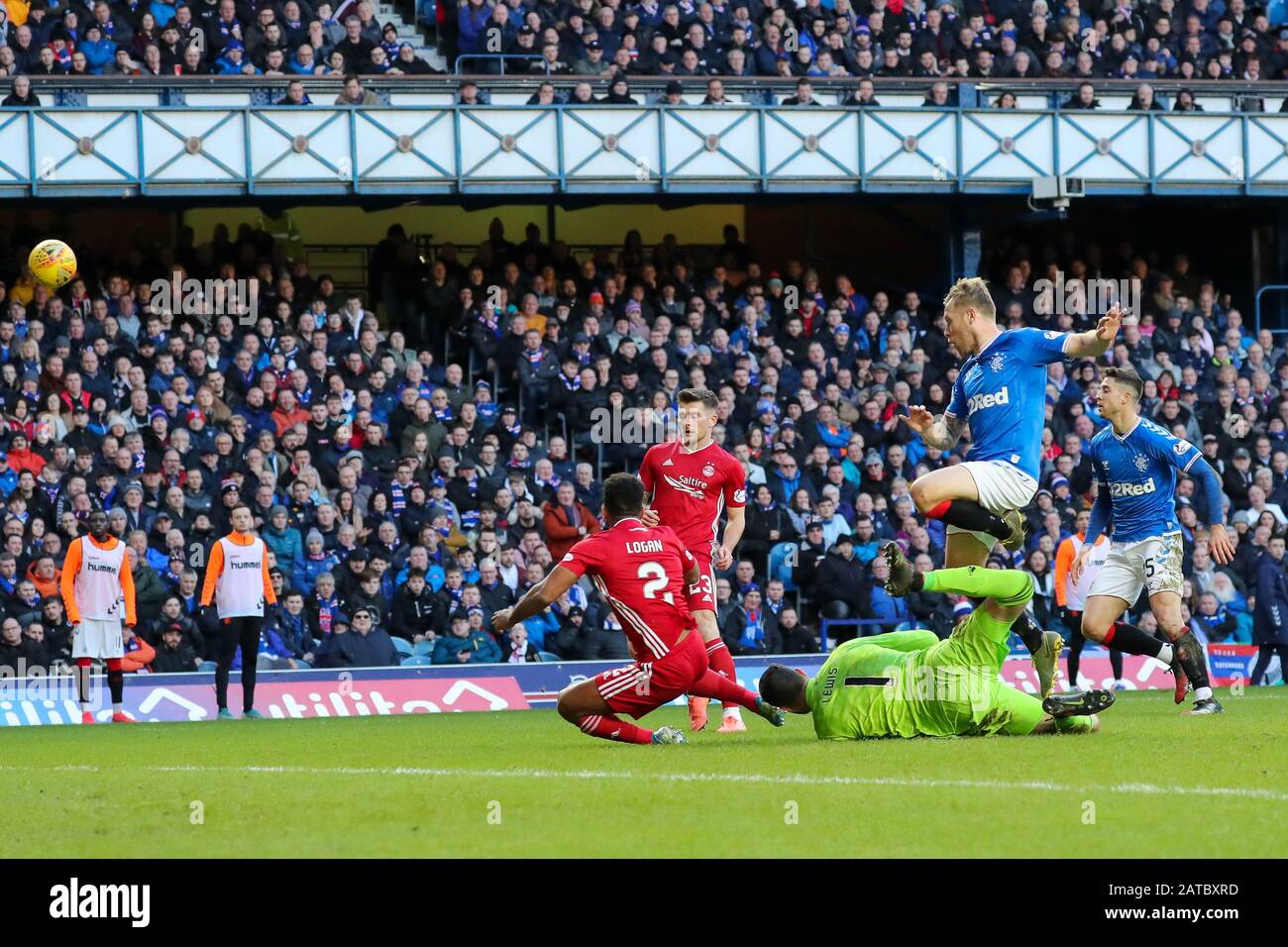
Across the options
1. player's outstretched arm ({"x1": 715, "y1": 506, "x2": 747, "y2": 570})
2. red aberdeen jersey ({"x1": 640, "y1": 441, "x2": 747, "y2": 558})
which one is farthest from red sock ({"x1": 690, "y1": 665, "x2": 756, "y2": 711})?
red aberdeen jersey ({"x1": 640, "y1": 441, "x2": 747, "y2": 558})

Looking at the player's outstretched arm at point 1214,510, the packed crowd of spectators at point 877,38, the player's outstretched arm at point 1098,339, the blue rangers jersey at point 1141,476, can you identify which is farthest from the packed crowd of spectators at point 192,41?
the player's outstretched arm at point 1098,339

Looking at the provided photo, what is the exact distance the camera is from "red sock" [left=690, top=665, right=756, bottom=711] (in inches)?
442

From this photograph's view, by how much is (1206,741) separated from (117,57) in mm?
18028

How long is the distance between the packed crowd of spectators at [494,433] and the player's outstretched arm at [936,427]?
9147 millimetres

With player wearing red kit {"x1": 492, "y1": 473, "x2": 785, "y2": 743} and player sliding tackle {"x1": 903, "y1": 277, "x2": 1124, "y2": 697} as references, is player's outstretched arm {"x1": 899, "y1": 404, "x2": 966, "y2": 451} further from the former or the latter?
player wearing red kit {"x1": 492, "y1": 473, "x2": 785, "y2": 743}

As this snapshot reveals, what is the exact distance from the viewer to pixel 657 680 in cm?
1130

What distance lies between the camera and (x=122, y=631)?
1925 centimetres

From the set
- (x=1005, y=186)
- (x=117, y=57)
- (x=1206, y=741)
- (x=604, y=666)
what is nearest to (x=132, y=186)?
(x=117, y=57)

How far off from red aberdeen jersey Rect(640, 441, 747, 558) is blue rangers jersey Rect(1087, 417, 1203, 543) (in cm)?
250

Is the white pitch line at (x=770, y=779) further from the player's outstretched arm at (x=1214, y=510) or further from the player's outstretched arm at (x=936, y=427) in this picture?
the player's outstretched arm at (x=1214, y=510)

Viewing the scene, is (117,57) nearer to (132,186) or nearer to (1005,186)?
(132,186)

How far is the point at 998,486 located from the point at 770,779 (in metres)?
2.70

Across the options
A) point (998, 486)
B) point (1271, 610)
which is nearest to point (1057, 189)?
point (1271, 610)

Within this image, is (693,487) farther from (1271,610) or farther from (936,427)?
(1271,610)
